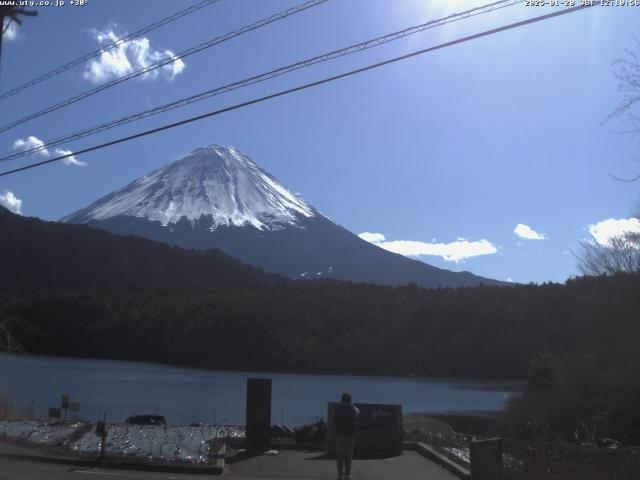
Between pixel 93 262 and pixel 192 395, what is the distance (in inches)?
4578

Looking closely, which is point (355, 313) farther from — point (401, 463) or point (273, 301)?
point (401, 463)

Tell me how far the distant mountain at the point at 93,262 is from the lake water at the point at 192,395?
256 ft

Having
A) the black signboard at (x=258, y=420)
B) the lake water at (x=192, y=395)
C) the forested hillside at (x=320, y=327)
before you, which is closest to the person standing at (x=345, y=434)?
the black signboard at (x=258, y=420)

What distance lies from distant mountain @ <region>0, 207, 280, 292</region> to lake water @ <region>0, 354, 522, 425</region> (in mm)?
78171

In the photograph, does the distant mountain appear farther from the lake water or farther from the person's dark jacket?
the person's dark jacket

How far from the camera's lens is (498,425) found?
1439 inches

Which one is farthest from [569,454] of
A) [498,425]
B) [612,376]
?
[498,425]

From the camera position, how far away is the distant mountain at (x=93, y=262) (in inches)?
6314

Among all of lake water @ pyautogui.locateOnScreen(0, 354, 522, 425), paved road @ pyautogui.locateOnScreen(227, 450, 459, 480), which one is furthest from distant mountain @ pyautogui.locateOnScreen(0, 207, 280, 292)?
paved road @ pyautogui.locateOnScreen(227, 450, 459, 480)

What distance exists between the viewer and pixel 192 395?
188 feet

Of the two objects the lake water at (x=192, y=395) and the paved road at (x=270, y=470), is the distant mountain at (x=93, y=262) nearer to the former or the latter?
the lake water at (x=192, y=395)

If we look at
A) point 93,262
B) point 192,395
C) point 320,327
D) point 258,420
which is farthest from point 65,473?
point 93,262

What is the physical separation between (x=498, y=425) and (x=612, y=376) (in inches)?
239

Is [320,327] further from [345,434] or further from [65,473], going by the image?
[345,434]
